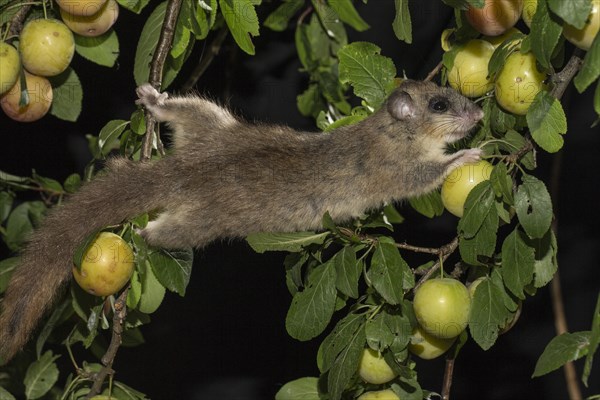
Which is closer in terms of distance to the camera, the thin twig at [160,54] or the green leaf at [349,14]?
the thin twig at [160,54]

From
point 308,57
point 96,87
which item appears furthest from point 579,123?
point 96,87

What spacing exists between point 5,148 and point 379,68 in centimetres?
147

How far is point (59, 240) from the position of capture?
185 cm

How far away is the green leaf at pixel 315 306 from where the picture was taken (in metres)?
1.71

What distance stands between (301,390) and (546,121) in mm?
736

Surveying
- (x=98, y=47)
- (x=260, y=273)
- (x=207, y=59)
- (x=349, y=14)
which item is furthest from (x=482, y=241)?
(x=260, y=273)

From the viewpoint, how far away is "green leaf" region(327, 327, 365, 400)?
62.5 inches

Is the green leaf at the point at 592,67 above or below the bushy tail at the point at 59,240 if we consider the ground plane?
above

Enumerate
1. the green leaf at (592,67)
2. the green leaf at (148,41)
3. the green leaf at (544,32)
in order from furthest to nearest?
the green leaf at (148,41)
the green leaf at (544,32)
the green leaf at (592,67)

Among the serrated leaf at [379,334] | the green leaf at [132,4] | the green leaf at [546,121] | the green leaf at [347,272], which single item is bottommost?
the serrated leaf at [379,334]

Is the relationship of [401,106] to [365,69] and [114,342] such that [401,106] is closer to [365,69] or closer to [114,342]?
[365,69]

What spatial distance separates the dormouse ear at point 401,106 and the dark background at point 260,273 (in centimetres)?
69

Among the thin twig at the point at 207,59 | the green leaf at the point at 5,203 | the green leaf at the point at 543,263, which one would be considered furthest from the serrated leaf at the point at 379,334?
the green leaf at the point at 5,203

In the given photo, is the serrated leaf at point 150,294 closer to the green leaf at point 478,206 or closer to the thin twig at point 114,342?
the thin twig at point 114,342
